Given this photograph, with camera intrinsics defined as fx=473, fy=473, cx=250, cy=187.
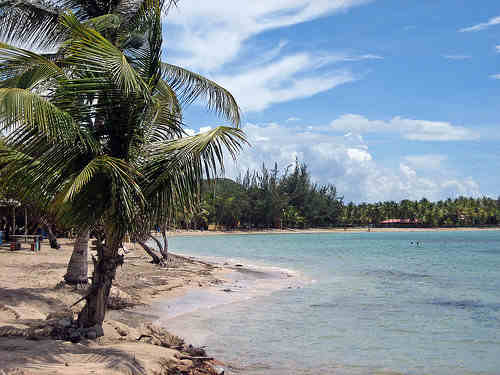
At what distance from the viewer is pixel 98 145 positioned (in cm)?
642

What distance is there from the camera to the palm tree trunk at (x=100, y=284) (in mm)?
6672

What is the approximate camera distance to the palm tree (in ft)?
19.6

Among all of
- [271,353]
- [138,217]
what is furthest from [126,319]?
[138,217]

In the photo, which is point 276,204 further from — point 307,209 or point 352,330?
point 352,330

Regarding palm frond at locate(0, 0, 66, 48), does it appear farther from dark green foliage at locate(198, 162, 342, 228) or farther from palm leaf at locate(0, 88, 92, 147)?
dark green foliage at locate(198, 162, 342, 228)

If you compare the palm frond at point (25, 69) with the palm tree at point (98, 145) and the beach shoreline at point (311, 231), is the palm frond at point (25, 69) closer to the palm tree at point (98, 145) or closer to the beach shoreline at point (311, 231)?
the palm tree at point (98, 145)

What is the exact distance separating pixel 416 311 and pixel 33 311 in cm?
1066

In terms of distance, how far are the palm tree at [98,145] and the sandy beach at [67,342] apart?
28.1 inches

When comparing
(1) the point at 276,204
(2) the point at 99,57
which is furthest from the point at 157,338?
(1) the point at 276,204

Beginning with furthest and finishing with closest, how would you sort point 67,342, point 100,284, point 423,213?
point 423,213, point 100,284, point 67,342

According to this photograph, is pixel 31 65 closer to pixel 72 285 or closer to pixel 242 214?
pixel 72 285

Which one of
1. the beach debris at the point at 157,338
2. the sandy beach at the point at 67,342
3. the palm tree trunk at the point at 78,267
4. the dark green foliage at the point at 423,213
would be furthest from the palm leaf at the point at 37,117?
the dark green foliage at the point at 423,213

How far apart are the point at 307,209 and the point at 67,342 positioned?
349ft

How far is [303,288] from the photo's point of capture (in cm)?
1798
